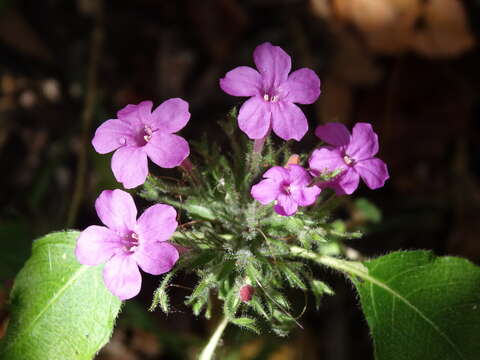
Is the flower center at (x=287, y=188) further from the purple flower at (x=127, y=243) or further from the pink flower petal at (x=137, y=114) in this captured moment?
the pink flower petal at (x=137, y=114)

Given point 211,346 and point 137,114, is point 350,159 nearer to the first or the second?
point 137,114

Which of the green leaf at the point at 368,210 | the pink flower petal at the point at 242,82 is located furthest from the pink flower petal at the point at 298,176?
the green leaf at the point at 368,210

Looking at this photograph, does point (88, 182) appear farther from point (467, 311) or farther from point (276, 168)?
point (467, 311)

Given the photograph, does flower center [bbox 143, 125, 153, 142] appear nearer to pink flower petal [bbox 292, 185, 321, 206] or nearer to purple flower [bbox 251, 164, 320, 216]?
purple flower [bbox 251, 164, 320, 216]

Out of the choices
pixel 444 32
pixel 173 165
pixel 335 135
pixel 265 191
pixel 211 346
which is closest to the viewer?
pixel 173 165

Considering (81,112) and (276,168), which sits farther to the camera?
(81,112)

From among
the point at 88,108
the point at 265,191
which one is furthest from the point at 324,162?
the point at 88,108

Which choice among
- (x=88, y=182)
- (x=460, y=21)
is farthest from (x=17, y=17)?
(x=460, y=21)
